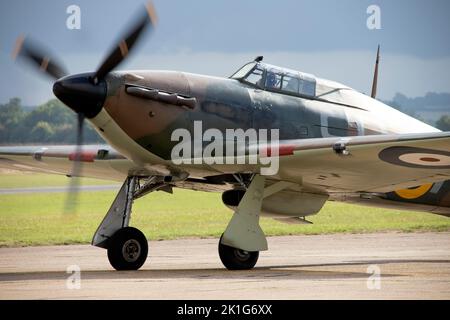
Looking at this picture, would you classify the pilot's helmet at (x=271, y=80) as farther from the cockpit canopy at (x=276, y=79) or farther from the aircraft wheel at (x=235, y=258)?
the aircraft wheel at (x=235, y=258)

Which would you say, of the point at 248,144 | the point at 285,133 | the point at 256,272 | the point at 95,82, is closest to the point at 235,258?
the point at 256,272

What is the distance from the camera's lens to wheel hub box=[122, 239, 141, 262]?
1653cm

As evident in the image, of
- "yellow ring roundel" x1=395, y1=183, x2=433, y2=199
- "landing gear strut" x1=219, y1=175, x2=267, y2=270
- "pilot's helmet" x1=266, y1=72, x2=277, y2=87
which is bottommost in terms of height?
"landing gear strut" x1=219, y1=175, x2=267, y2=270

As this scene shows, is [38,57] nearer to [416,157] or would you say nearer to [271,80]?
[271,80]

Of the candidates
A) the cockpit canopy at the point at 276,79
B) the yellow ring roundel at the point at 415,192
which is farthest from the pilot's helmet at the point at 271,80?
the yellow ring roundel at the point at 415,192

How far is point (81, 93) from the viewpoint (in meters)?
15.3

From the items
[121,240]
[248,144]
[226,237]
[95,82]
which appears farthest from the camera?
[248,144]

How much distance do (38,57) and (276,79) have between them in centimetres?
405

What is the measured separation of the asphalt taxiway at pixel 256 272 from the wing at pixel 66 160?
1731 millimetres

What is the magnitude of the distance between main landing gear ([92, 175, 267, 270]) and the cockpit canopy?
1704mm

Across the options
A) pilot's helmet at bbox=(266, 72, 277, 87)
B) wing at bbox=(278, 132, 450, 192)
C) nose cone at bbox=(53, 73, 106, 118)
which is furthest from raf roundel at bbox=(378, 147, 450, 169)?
nose cone at bbox=(53, 73, 106, 118)

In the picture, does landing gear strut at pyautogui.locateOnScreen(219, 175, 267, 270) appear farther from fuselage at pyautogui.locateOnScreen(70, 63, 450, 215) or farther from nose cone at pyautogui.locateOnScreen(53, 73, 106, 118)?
nose cone at pyautogui.locateOnScreen(53, 73, 106, 118)
